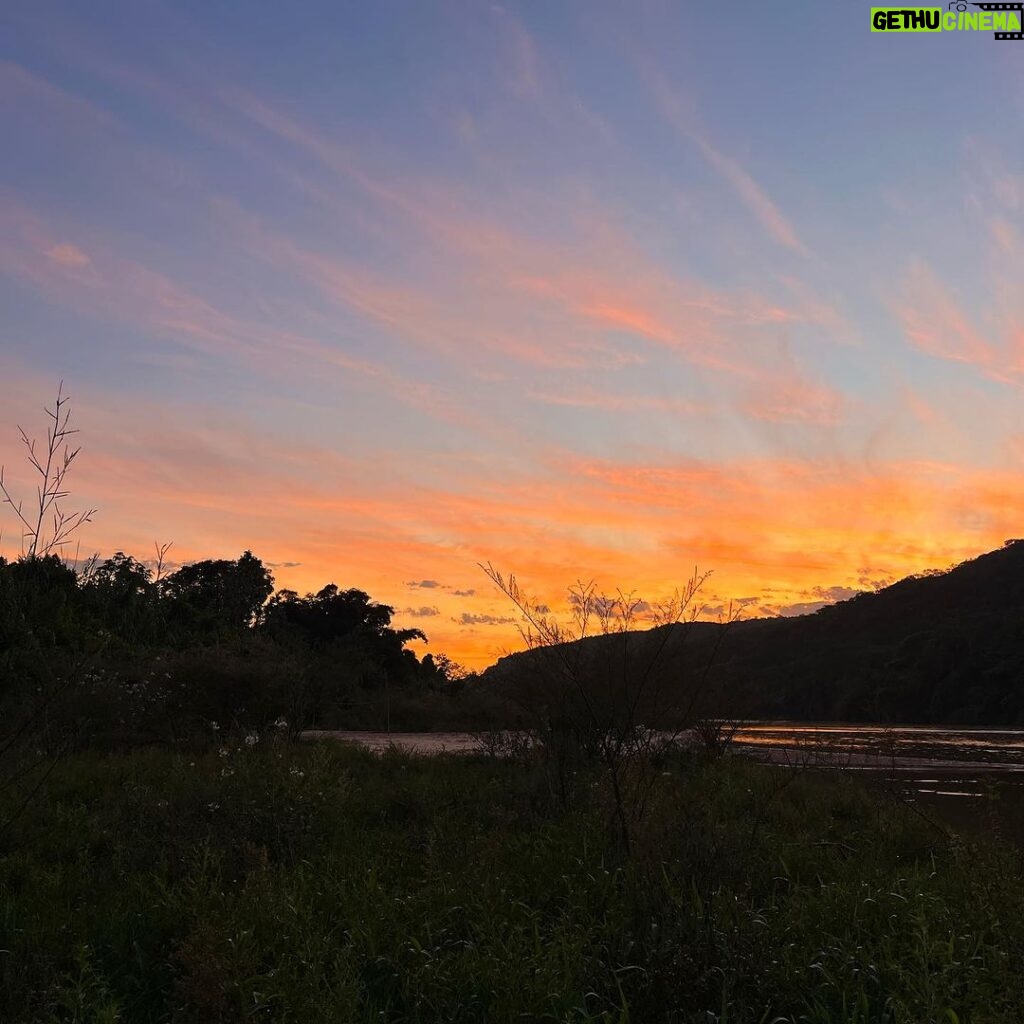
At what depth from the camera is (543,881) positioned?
Answer: 791 centimetres

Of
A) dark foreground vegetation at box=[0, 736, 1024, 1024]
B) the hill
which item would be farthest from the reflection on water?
the hill

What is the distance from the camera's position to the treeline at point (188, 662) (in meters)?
6.88

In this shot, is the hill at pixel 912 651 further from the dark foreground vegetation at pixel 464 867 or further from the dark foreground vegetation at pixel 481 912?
the dark foreground vegetation at pixel 481 912

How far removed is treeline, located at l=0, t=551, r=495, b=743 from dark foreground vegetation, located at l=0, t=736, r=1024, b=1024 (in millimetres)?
1661

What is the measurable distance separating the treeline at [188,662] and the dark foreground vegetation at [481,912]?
1.66 m

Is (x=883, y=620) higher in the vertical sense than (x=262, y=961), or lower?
higher

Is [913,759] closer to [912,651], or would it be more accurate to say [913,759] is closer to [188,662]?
[188,662]

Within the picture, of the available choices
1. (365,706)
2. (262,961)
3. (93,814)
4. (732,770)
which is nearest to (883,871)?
(262,961)

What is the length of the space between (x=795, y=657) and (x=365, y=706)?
6124 cm

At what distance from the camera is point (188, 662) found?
62.1 ft

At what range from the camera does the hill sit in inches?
2411

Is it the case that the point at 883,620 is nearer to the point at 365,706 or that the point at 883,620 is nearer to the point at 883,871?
the point at 365,706

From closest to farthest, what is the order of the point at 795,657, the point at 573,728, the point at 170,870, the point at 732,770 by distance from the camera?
the point at 170,870 < the point at 573,728 < the point at 732,770 < the point at 795,657

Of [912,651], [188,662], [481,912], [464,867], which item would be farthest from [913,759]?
[912,651]
